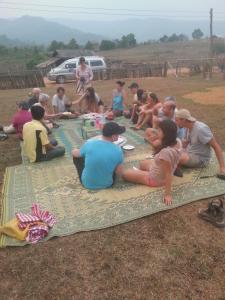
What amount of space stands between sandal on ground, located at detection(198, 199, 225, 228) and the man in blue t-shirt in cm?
134

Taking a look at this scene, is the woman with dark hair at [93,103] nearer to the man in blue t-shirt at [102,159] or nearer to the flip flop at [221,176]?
the man in blue t-shirt at [102,159]

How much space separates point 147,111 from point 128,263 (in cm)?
511

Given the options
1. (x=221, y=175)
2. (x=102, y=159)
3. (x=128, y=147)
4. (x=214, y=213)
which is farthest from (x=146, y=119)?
(x=214, y=213)

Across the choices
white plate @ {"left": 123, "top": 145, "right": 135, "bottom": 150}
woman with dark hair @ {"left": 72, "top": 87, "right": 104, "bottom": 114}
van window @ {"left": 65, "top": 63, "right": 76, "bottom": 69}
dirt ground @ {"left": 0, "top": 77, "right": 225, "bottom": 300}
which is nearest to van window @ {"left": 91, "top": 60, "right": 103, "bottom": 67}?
van window @ {"left": 65, "top": 63, "right": 76, "bottom": 69}

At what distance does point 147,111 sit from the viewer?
8141 mm

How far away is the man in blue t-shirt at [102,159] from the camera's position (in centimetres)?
464

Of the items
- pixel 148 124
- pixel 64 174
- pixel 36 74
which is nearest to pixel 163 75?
pixel 36 74

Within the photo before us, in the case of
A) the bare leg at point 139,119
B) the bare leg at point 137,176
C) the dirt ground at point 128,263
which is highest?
the bare leg at point 139,119

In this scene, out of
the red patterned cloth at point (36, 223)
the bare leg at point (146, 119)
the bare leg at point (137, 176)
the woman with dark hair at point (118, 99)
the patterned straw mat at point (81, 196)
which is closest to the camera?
the red patterned cloth at point (36, 223)

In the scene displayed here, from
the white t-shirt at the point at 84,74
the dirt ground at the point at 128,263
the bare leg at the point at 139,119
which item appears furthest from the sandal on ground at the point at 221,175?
the white t-shirt at the point at 84,74

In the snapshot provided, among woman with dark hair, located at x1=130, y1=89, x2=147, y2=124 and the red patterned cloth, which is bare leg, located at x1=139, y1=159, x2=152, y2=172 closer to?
the red patterned cloth

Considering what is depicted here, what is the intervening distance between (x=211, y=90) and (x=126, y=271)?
13994 millimetres

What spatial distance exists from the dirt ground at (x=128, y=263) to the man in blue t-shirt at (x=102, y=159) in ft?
3.02

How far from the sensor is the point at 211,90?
52.5ft
